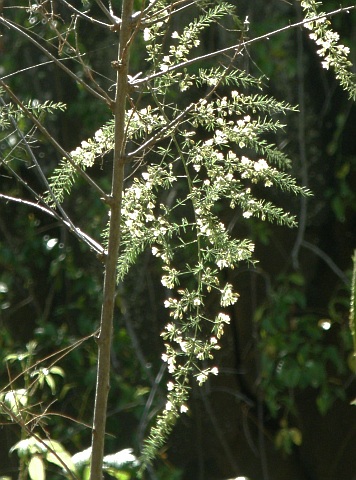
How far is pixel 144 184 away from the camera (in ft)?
3.07

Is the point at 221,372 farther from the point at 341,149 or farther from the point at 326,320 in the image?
the point at 341,149

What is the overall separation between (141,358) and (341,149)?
0.72m

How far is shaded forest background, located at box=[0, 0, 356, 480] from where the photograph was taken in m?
1.91

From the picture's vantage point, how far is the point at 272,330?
6.25 ft

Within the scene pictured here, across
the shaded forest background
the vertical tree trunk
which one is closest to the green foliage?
the shaded forest background

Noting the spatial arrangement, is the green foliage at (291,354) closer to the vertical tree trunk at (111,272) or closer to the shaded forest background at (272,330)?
the shaded forest background at (272,330)

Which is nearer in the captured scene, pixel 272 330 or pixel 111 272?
pixel 111 272

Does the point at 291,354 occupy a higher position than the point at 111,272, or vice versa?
the point at 291,354

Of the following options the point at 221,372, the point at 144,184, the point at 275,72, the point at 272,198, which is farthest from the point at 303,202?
the point at 144,184

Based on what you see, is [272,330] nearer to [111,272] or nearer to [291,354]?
[291,354]

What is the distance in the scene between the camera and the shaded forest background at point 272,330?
1914 mm

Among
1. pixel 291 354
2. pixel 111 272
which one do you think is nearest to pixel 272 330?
pixel 291 354

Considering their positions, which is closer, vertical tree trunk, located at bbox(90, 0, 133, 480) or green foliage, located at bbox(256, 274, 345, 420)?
vertical tree trunk, located at bbox(90, 0, 133, 480)

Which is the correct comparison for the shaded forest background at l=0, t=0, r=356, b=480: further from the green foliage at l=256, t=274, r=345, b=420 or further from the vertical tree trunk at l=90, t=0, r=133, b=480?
the vertical tree trunk at l=90, t=0, r=133, b=480
